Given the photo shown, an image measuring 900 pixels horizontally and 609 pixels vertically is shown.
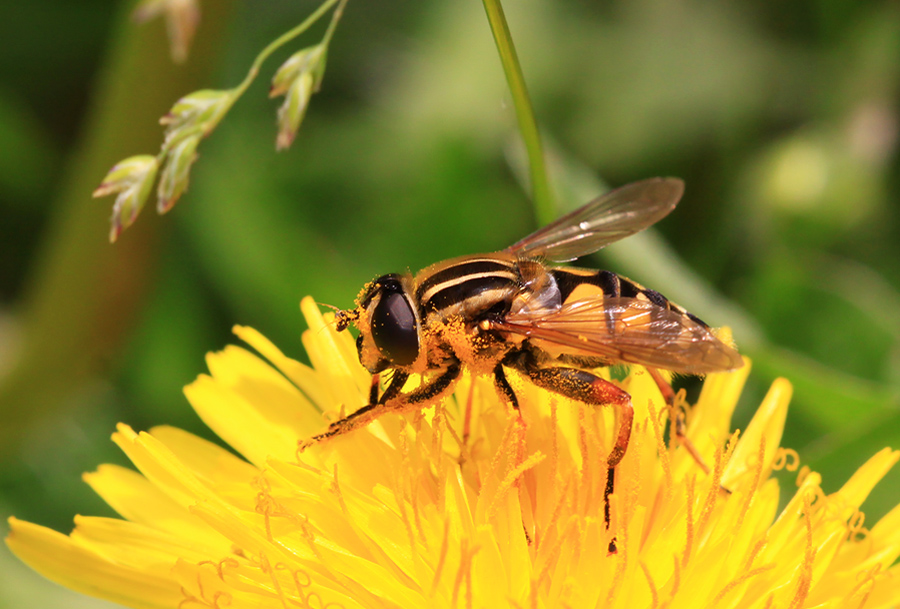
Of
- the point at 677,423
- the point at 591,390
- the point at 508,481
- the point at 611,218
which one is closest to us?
the point at 508,481

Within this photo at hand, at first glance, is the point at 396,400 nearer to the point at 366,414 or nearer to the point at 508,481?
the point at 366,414

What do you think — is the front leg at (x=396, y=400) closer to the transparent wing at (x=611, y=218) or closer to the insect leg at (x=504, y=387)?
the insect leg at (x=504, y=387)

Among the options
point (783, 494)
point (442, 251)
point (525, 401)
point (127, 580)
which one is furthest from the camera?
point (442, 251)

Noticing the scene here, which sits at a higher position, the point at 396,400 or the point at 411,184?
the point at 411,184

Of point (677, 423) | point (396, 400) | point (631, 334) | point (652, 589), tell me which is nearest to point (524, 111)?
point (631, 334)

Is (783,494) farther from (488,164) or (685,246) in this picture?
(488,164)

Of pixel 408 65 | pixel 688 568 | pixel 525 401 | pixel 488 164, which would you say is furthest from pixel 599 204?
pixel 408 65

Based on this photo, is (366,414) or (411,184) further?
(411,184)
